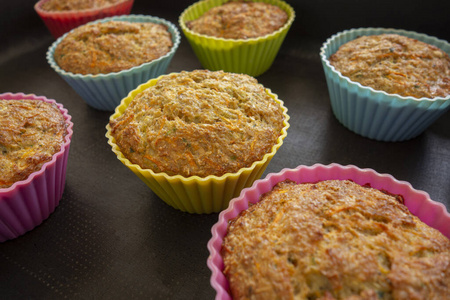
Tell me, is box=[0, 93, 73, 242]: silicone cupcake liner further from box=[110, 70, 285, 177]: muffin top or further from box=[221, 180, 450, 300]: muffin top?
box=[221, 180, 450, 300]: muffin top

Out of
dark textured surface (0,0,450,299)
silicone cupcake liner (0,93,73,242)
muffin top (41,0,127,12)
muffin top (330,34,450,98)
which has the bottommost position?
dark textured surface (0,0,450,299)

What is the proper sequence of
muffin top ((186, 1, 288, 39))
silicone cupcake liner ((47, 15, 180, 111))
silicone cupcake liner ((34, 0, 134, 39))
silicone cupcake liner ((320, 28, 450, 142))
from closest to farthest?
1. silicone cupcake liner ((320, 28, 450, 142))
2. silicone cupcake liner ((47, 15, 180, 111))
3. muffin top ((186, 1, 288, 39))
4. silicone cupcake liner ((34, 0, 134, 39))

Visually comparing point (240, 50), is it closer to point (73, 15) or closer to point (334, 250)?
point (73, 15)

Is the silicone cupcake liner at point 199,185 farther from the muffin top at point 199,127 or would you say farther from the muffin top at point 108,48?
the muffin top at point 108,48

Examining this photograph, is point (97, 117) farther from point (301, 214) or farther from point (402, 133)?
point (402, 133)

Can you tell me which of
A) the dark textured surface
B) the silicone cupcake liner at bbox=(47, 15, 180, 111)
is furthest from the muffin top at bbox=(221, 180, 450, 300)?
the silicone cupcake liner at bbox=(47, 15, 180, 111)

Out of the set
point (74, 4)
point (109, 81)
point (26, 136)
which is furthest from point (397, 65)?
point (74, 4)

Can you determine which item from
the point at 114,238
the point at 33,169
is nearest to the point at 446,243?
the point at 114,238
